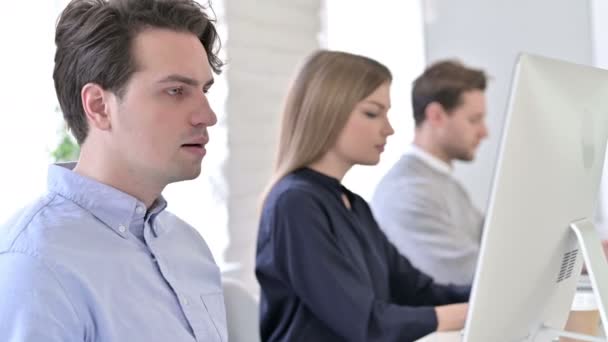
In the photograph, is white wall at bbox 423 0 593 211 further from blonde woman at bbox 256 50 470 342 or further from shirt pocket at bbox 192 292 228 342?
shirt pocket at bbox 192 292 228 342

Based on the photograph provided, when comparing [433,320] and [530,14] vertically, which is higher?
[530,14]

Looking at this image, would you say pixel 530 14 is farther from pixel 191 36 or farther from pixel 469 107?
pixel 191 36

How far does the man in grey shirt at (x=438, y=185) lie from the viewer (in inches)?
109

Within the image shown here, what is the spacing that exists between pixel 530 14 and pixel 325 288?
8.18 feet

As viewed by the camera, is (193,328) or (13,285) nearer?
(13,285)

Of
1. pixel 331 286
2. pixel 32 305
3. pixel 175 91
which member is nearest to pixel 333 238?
pixel 331 286

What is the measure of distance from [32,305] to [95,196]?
0.81 ft

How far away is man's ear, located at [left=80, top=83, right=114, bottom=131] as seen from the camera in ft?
4.34

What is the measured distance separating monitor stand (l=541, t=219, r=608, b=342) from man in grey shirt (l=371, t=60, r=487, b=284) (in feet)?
5.00

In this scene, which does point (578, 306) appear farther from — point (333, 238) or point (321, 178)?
point (321, 178)

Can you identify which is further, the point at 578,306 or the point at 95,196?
the point at 578,306

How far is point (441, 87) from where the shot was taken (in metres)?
3.10

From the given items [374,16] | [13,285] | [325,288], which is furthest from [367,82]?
[374,16]

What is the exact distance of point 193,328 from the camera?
1.32m
